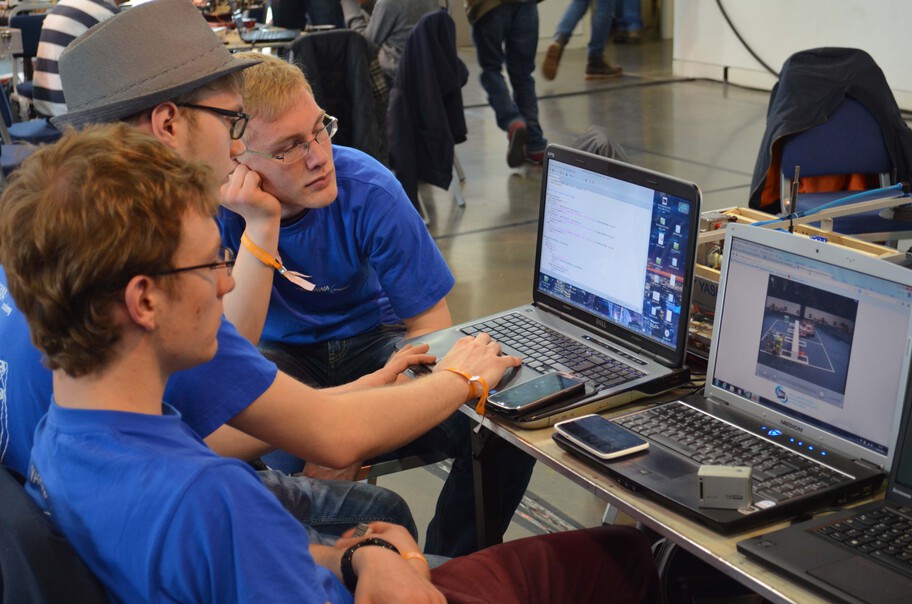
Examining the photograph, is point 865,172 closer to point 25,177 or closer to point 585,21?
point 25,177

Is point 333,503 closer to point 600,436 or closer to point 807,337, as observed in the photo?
point 600,436

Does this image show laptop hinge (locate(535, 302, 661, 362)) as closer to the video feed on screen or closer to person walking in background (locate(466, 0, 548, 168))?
the video feed on screen

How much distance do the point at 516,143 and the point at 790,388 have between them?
14.9 ft

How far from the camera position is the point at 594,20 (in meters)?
8.37

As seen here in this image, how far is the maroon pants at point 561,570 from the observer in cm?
148

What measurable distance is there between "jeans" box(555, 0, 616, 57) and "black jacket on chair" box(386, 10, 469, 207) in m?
2.98

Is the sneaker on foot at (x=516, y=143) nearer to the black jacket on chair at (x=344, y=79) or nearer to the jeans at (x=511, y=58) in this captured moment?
the jeans at (x=511, y=58)

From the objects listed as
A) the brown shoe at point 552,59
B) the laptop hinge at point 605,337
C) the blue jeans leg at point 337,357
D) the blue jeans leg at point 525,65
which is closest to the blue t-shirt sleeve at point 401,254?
the blue jeans leg at point 337,357

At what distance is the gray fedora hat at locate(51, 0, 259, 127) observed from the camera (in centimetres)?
168

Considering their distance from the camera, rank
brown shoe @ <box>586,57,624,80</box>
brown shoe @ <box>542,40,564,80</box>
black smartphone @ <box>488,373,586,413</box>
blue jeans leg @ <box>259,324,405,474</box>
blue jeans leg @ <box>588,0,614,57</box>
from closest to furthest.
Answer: black smartphone @ <box>488,373,586,413</box>
blue jeans leg @ <box>259,324,405,474</box>
brown shoe @ <box>542,40,564,80</box>
blue jeans leg @ <box>588,0,614,57</box>
brown shoe @ <box>586,57,624,80</box>

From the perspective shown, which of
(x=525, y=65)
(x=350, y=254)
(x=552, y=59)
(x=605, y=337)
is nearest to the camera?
(x=605, y=337)

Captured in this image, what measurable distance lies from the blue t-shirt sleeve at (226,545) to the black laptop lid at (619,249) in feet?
2.77

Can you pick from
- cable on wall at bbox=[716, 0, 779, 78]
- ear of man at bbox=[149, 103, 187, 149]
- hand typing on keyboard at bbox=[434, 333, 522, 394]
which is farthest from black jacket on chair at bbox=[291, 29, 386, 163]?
cable on wall at bbox=[716, 0, 779, 78]

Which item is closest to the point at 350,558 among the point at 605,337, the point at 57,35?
the point at 605,337
